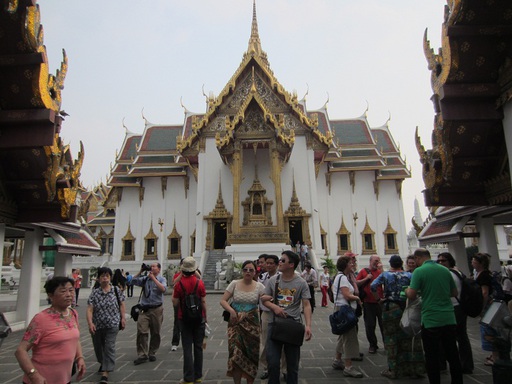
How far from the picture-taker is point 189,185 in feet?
77.6

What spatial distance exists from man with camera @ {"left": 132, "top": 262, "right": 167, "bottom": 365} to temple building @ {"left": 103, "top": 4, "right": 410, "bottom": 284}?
41.3 feet

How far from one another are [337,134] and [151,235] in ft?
42.9

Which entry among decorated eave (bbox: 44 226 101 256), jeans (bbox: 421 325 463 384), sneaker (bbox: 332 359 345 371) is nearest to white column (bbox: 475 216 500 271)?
sneaker (bbox: 332 359 345 371)

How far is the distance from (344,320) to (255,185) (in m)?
16.0

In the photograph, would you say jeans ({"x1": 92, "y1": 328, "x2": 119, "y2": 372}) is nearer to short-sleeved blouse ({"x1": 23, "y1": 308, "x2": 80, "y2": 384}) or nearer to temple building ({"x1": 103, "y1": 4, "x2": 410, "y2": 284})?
short-sleeved blouse ({"x1": 23, "y1": 308, "x2": 80, "y2": 384})

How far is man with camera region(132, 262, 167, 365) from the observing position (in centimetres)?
522

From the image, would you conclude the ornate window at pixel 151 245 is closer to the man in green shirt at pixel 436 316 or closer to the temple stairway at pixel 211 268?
the temple stairway at pixel 211 268

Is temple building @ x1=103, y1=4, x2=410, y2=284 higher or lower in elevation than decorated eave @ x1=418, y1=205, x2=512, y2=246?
higher

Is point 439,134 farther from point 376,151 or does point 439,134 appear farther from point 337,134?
point 337,134

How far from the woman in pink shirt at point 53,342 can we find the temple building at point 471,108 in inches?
185

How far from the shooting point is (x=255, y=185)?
20.4 m

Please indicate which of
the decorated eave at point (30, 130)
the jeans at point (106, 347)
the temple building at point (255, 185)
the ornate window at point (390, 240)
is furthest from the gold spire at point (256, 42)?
the jeans at point (106, 347)

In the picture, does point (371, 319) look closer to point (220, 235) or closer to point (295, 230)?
point (220, 235)

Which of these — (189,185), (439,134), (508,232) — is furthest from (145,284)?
(508,232)
